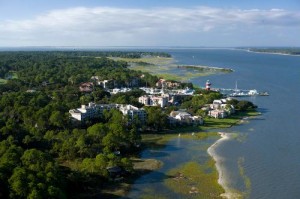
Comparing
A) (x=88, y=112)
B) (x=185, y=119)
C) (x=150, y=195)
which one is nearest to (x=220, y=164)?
(x=150, y=195)

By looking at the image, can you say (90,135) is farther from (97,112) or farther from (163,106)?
(163,106)

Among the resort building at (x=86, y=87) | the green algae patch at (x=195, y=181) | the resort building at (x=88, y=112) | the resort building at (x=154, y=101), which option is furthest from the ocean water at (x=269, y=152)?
the resort building at (x=86, y=87)

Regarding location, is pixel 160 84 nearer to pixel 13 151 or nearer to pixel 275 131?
pixel 275 131

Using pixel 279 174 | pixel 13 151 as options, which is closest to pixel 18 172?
pixel 13 151

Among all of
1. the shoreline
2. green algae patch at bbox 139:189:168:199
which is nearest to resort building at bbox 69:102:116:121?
the shoreline

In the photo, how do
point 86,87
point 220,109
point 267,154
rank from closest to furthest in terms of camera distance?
1. point 267,154
2. point 220,109
3. point 86,87
